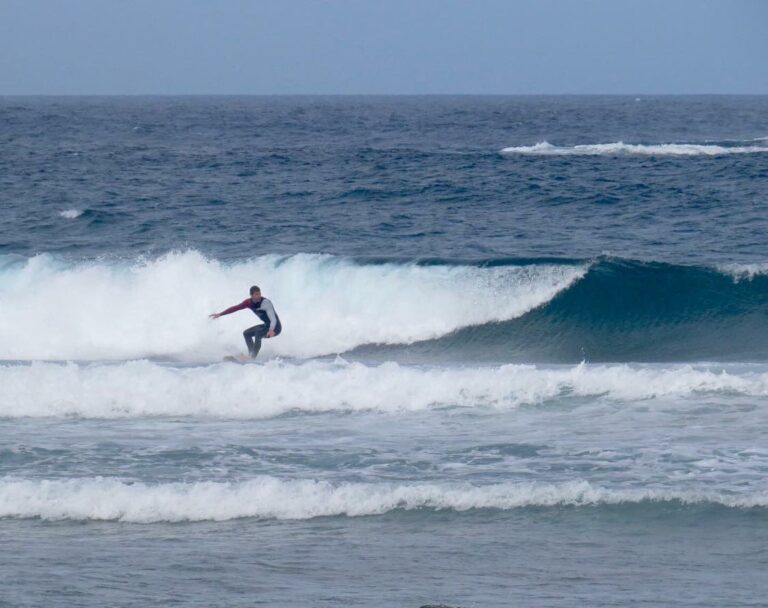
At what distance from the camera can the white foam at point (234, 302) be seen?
64.1 feet

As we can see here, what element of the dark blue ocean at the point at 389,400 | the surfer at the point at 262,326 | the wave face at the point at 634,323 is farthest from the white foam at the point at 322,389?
the wave face at the point at 634,323

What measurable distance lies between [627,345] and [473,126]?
53.8 m

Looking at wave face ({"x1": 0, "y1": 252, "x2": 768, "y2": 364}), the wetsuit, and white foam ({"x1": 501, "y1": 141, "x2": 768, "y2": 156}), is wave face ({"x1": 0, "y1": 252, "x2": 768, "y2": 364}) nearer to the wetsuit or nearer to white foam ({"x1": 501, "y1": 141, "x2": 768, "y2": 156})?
the wetsuit

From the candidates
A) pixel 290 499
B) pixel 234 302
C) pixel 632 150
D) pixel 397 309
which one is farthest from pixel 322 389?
pixel 632 150

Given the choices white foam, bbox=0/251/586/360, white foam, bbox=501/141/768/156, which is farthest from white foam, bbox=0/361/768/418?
white foam, bbox=501/141/768/156

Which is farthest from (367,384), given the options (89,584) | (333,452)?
(89,584)

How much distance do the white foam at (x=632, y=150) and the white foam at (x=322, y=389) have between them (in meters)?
31.6

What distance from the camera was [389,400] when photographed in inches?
537

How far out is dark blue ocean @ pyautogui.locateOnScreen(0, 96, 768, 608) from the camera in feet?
28.3

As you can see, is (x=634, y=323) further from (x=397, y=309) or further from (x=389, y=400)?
(x=389, y=400)

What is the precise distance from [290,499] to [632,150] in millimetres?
38698

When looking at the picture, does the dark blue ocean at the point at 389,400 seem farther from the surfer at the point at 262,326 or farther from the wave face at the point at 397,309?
the surfer at the point at 262,326

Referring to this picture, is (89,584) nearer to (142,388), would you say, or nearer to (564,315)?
(142,388)

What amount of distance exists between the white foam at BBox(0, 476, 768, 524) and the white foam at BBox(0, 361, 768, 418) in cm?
334
